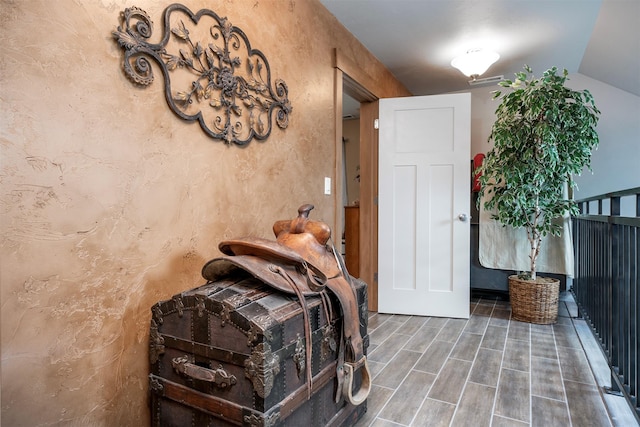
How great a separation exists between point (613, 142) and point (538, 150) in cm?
173

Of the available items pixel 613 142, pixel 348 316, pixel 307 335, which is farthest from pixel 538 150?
pixel 307 335

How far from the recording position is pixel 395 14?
2562 millimetres

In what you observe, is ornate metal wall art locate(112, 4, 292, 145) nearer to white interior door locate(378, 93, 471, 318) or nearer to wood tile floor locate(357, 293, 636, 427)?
wood tile floor locate(357, 293, 636, 427)

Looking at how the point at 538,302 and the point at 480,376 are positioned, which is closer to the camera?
the point at 480,376

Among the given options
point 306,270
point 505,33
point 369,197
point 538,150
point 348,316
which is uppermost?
point 505,33

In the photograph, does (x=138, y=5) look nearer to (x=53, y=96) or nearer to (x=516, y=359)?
(x=53, y=96)

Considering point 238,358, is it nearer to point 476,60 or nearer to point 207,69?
point 207,69

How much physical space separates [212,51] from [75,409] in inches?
54.4

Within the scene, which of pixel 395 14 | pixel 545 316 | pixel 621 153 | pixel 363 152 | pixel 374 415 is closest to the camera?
pixel 374 415

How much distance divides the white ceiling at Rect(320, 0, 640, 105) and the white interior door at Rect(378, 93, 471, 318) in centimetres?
47

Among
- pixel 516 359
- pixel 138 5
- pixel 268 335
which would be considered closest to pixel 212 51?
pixel 138 5

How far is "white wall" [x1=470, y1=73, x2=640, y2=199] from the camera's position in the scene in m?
3.78

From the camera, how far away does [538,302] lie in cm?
293

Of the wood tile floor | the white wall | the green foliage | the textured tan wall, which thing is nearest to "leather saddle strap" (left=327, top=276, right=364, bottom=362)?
the wood tile floor
